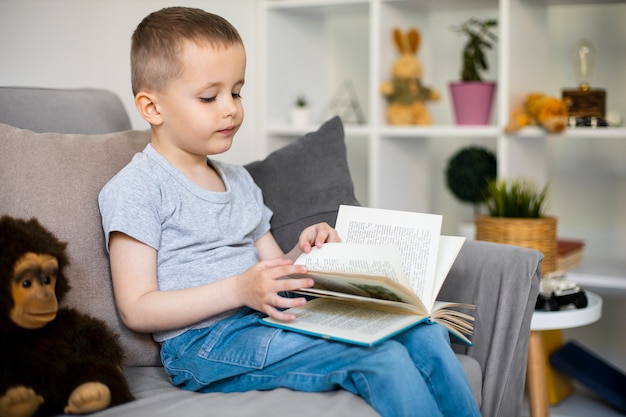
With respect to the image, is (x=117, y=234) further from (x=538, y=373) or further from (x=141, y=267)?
(x=538, y=373)

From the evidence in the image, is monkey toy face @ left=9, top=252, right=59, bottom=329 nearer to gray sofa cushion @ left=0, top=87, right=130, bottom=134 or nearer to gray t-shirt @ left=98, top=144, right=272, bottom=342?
gray t-shirt @ left=98, top=144, right=272, bottom=342

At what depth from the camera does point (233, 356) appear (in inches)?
44.0

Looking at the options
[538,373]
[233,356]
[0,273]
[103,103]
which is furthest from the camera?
[538,373]

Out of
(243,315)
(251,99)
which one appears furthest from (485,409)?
(251,99)

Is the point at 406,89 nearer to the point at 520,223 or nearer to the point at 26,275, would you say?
the point at 520,223

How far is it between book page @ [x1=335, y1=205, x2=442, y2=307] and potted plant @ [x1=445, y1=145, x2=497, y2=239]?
1.15m

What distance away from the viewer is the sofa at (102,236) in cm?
108

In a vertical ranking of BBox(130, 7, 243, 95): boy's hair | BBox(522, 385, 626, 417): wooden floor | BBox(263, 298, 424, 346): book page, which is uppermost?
BBox(130, 7, 243, 95): boy's hair

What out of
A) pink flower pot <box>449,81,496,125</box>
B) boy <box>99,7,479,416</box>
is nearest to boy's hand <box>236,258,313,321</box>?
boy <box>99,7,479,416</box>

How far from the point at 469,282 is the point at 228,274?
455 millimetres

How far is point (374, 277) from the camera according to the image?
3.38 feet

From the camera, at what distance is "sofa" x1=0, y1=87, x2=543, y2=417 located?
3.53 ft

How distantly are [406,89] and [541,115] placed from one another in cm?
46

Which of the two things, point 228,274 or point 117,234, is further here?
point 228,274
